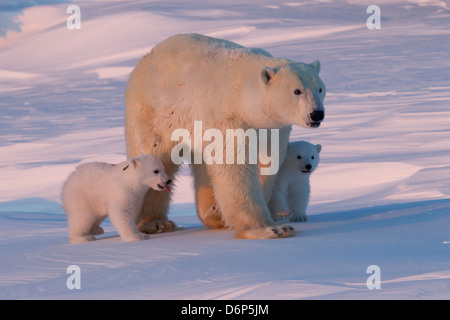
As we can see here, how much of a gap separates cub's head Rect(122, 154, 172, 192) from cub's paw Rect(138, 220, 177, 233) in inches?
32.6

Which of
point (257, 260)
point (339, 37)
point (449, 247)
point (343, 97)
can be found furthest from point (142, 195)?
point (339, 37)

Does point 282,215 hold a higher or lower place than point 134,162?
lower

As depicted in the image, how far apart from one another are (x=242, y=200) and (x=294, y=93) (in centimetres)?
110

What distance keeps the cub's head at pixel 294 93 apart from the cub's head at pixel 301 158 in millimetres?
1640

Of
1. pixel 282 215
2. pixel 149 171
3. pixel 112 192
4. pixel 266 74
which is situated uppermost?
pixel 266 74

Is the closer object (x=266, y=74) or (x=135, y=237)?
A: (x=266, y=74)

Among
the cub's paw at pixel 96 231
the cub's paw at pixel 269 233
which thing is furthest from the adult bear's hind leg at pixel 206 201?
the cub's paw at pixel 96 231

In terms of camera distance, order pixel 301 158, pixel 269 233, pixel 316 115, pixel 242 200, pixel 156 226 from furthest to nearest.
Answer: pixel 301 158 < pixel 156 226 < pixel 242 200 < pixel 269 233 < pixel 316 115

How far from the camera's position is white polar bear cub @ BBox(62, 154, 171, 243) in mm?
7578

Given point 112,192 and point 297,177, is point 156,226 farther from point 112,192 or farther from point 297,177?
point 297,177

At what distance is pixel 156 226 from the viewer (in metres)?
8.38

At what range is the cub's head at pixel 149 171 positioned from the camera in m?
7.57

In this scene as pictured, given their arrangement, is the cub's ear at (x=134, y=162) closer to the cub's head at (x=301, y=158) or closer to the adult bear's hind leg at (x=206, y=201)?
the adult bear's hind leg at (x=206, y=201)

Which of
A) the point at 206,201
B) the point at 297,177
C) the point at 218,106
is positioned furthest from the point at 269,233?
the point at 297,177
